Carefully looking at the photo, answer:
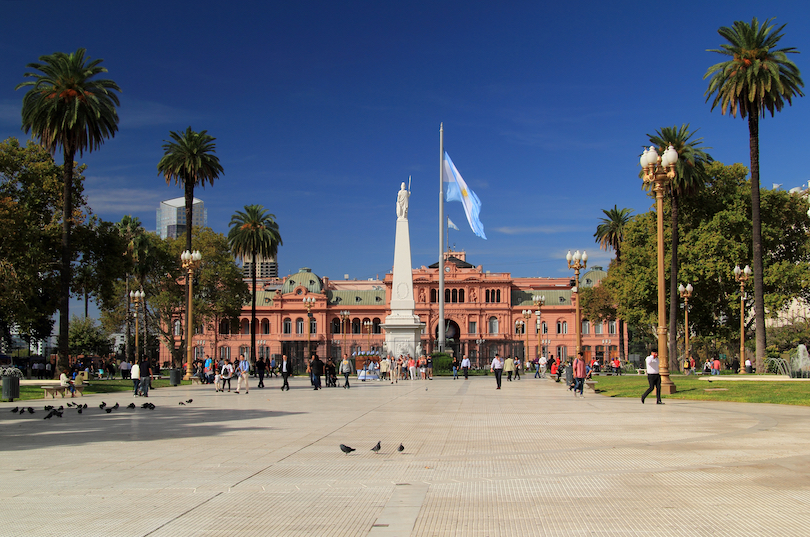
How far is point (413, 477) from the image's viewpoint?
27.0ft

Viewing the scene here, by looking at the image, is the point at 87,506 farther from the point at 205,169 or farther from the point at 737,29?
the point at 205,169

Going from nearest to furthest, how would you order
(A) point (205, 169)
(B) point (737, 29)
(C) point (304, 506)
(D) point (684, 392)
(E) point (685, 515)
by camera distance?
(E) point (685, 515)
(C) point (304, 506)
(D) point (684, 392)
(B) point (737, 29)
(A) point (205, 169)

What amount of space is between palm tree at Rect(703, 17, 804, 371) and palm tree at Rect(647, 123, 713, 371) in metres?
6.70

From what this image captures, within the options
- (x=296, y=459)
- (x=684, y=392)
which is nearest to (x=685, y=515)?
(x=296, y=459)

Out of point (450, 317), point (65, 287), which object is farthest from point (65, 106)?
point (450, 317)

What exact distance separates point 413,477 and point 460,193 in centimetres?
3946

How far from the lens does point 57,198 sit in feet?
124

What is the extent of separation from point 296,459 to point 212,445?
2213 mm

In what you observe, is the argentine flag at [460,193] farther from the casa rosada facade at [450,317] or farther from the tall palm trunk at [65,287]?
the casa rosada facade at [450,317]

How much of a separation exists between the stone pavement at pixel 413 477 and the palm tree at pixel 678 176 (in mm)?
28020

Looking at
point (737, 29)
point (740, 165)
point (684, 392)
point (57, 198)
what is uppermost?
point (737, 29)

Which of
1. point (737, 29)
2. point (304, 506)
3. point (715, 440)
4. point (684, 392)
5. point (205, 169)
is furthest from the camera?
point (205, 169)

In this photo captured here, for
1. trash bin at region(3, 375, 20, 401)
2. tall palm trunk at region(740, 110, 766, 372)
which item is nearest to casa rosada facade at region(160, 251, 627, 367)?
tall palm trunk at region(740, 110, 766, 372)

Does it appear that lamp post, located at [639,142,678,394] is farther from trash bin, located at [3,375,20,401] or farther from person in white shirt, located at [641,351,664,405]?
trash bin, located at [3,375,20,401]
